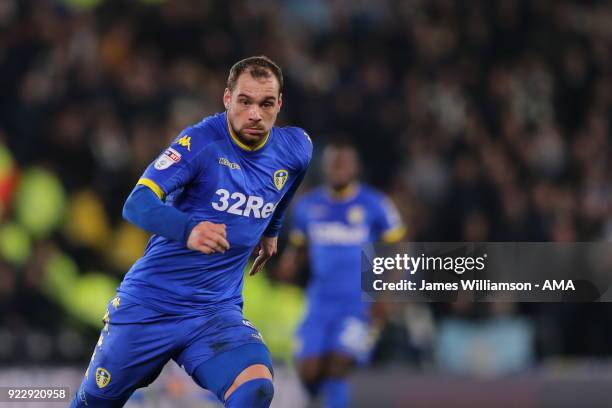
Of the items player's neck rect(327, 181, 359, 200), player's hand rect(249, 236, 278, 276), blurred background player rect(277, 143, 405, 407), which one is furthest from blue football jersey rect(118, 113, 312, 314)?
player's neck rect(327, 181, 359, 200)

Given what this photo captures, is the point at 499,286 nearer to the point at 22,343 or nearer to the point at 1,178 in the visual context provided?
the point at 22,343

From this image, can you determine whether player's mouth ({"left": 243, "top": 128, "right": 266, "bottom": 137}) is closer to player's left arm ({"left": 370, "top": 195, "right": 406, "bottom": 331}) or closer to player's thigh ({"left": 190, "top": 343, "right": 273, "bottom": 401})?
player's thigh ({"left": 190, "top": 343, "right": 273, "bottom": 401})

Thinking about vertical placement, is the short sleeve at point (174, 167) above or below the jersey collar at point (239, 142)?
below

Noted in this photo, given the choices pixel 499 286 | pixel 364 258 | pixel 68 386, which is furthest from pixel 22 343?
pixel 499 286

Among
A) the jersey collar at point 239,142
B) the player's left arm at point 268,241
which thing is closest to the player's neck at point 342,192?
the player's left arm at point 268,241

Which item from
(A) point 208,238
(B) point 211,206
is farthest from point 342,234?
(A) point 208,238

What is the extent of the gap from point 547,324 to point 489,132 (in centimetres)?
309

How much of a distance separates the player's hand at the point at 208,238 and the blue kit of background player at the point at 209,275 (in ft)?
1.31

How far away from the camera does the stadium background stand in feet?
35.4

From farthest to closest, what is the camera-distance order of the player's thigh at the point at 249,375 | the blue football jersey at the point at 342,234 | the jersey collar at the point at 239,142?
the blue football jersey at the point at 342,234
the jersey collar at the point at 239,142
the player's thigh at the point at 249,375

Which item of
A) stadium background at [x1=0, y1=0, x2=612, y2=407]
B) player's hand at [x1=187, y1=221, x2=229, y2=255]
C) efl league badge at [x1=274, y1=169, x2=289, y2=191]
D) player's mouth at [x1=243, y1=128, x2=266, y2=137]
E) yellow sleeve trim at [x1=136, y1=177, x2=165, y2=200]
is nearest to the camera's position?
player's hand at [x1=187, y1=221, x2=229, y2=255]

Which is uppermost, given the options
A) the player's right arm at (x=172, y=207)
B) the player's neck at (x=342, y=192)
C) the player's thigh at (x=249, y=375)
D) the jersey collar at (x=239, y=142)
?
the player's neck at (x=342, y=192)

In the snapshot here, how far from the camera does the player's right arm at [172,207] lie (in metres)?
5.00

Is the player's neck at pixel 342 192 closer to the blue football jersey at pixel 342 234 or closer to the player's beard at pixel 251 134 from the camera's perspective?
the blue football jersey at pixel 342 234
